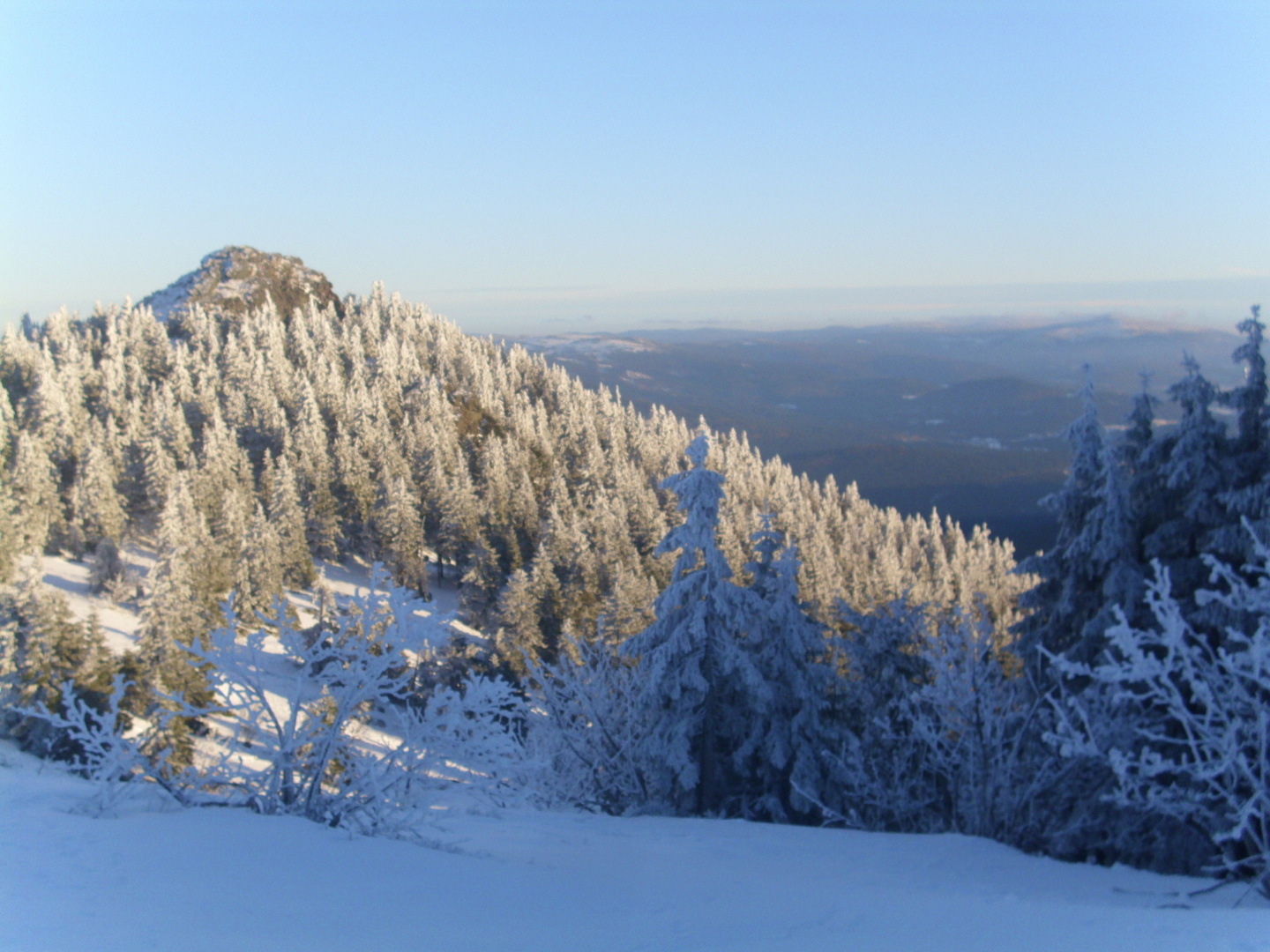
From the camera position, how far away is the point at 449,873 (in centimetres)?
657

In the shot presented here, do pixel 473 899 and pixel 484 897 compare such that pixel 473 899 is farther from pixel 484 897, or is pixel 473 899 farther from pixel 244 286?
pixel 244 286

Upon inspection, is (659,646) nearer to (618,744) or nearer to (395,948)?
(618,744)

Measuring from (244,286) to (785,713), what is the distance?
119500 millimetres

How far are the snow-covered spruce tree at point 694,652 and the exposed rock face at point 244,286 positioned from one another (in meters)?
110

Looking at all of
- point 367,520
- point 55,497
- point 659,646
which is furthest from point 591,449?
point 659,646

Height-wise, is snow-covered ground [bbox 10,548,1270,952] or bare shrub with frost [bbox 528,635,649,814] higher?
snow-covered ground [bbox 10,548,1270,952]

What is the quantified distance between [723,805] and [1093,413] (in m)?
12.2

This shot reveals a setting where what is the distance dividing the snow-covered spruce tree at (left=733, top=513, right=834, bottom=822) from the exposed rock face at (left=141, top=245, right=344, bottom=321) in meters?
111

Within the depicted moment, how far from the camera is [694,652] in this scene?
53.2 feet

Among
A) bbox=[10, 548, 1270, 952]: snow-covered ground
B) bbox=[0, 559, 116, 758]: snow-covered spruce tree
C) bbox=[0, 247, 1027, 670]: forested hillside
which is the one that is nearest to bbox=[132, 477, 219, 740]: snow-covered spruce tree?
bbox=[0, 247, 1027, 670]: forested hillside

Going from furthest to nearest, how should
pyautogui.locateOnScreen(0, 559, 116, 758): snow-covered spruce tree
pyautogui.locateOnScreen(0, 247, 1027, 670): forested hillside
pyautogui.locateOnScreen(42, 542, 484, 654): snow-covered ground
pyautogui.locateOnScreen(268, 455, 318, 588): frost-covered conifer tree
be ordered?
pyautogui.locateOnScreen(268, 455, 318, 588): frost-covered conifer tree < pyautogui.locateOnScreen(0, 247, 1027, 670): forested hillside < pyautogui.locateOnScreen(42, 542, 484, 654): snow-covered ground < pyautogui.locateOnScreen(0, 559, 116, 758): snow-covered spruce tree

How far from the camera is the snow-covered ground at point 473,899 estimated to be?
489cm

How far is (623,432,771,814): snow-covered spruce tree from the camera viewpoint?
51.8 feet

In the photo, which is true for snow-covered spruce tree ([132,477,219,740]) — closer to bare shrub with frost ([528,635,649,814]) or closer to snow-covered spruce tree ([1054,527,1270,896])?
bare shrub with frost ([528,635,649,814])
